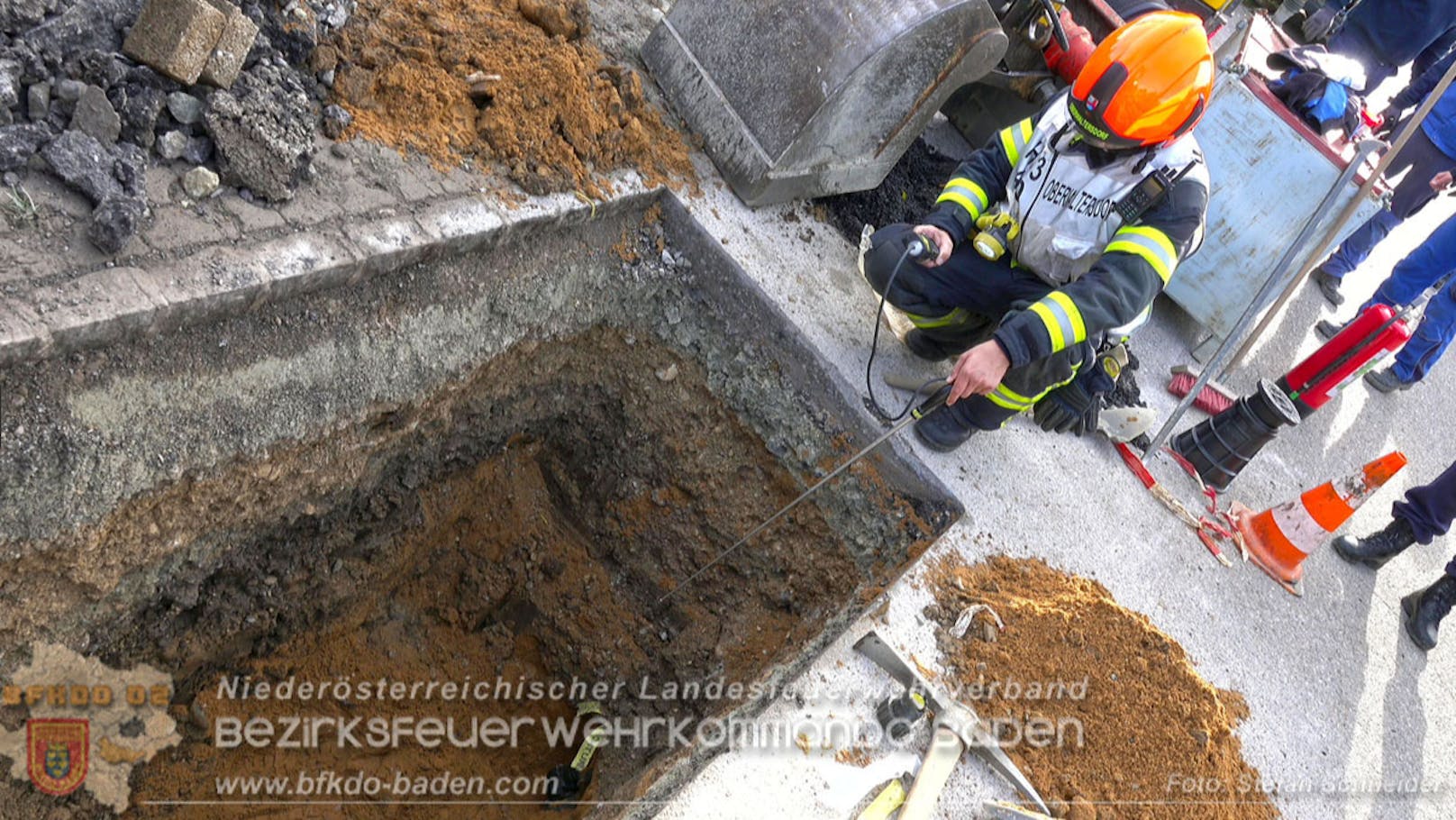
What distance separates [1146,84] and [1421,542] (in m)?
3.50

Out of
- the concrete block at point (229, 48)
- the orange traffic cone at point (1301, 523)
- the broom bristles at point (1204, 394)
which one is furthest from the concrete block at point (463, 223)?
the broom bristles at point (1204, 394)

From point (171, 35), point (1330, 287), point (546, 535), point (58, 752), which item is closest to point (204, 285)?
point (171, 35)

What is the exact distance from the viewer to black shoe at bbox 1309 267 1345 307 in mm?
7234

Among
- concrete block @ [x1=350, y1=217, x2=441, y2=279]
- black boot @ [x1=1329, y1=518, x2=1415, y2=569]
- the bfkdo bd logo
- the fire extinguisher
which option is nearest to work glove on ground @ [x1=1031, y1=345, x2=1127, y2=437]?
the fire extinguisher

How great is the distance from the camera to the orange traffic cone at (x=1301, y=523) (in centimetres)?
475

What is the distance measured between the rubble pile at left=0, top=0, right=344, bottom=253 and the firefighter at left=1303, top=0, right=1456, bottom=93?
7641 millimetres

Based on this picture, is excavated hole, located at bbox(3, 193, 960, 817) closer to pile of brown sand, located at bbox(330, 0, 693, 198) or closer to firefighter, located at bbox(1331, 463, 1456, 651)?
pile of brown sand, located at bbox(330, 0, 693, 198)

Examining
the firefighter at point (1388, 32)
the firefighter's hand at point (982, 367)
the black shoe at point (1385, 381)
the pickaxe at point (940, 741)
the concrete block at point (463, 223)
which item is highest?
the firefighter at point (1388, 32)

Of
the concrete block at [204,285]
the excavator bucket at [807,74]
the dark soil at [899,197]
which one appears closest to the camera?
the concrete block at [204,285]

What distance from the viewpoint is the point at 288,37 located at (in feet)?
10.3

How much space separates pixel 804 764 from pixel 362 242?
2.15m

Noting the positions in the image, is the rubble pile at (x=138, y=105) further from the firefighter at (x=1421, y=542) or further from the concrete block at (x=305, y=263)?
the firefighter at (x=1421, y=542)

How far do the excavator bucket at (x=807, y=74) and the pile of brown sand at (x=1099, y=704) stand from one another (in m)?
1.91

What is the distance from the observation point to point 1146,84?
342 centimetres
